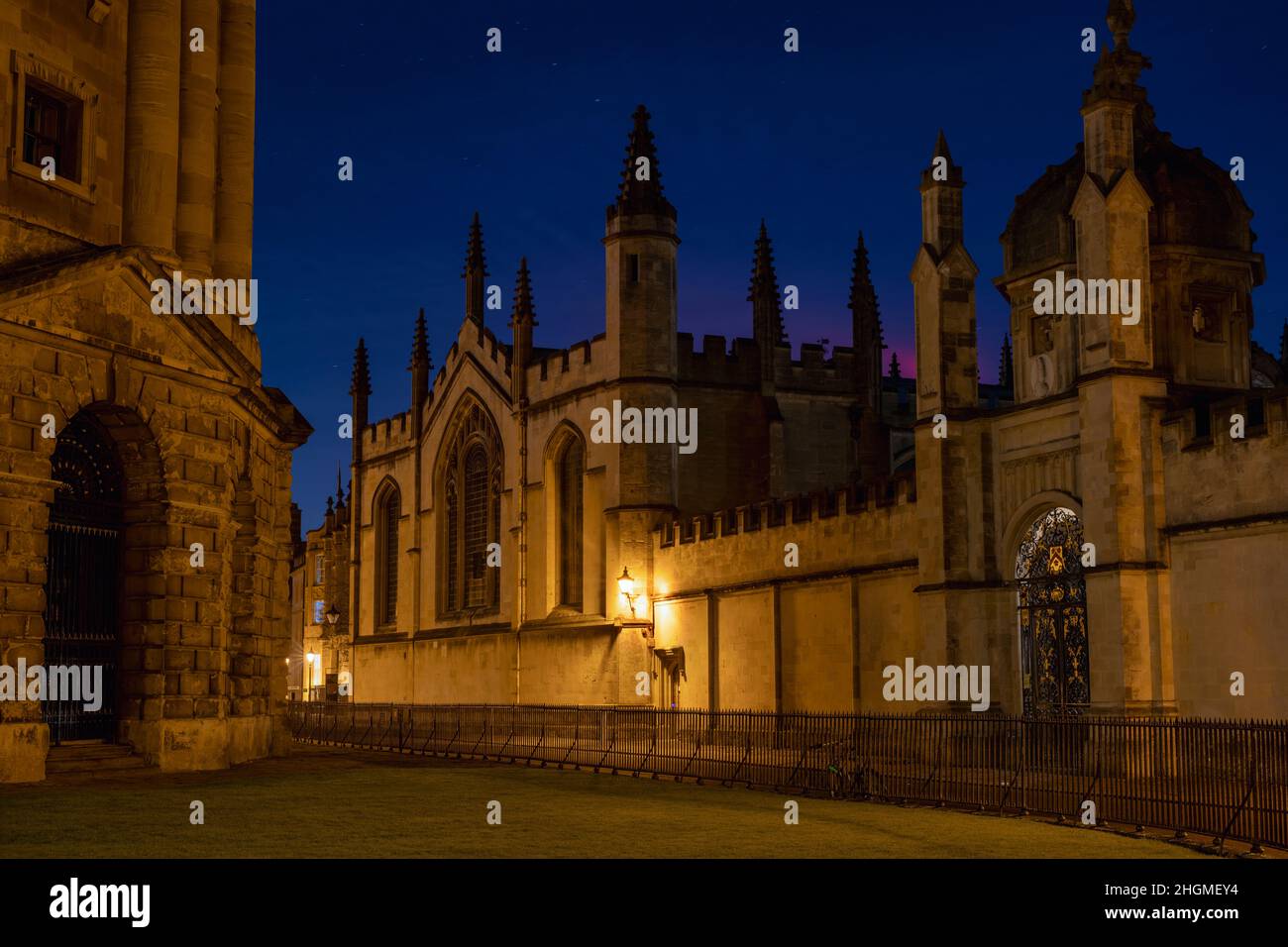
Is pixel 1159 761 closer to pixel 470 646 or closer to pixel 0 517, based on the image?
pixel 0 517

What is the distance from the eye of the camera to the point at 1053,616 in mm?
25625

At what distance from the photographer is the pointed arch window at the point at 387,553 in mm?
57594

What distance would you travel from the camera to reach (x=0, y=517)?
19.5 meters

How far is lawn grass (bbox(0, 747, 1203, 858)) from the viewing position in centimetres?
1356

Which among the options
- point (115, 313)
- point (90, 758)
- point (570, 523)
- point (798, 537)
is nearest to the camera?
point (90, 758)

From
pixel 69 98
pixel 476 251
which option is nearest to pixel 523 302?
pixel 476 251

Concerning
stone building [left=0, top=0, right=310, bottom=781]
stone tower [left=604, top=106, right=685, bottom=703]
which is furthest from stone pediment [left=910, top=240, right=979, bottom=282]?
stone tower [left=604, top=106, right=685, bottom=703]

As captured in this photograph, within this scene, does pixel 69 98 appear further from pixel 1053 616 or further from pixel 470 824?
pixel 1053 616

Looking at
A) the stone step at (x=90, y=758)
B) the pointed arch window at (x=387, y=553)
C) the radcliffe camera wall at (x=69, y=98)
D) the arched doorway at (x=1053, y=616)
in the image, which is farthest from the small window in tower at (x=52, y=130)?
the pointed arch window at (x=387, y=553)

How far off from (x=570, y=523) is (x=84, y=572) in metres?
23.6

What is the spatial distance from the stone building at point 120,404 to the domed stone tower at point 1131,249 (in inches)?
526

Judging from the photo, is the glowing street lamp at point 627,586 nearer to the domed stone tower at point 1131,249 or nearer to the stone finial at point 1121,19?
the domed stone tower at point 1131,249

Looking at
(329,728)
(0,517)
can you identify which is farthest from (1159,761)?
A: (329,728)

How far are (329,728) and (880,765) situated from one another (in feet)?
69.6
